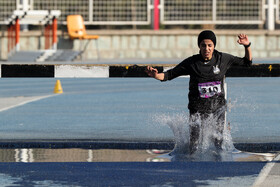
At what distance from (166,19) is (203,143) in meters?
24.0

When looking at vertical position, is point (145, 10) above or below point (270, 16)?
above

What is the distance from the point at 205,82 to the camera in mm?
8805

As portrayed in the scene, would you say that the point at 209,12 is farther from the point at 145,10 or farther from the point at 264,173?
the point at 264,173

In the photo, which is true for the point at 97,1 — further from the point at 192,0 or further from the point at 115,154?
the point at 115,154

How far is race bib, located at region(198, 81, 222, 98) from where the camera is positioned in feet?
28.8

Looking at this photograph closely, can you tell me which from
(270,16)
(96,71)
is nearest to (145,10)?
(270,16)

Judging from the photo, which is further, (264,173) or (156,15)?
(156,15)

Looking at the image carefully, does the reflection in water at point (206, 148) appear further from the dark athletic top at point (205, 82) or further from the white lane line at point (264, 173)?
the white lane line at point (264, 173)

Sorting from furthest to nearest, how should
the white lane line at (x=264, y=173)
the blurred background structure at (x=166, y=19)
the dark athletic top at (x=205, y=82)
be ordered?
the blurred background structure at (x=166, y=19) < the dark athletic top at (x=205, y=82) < the white lane line at (x=264, y=173)

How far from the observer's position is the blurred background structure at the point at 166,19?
31797 mm

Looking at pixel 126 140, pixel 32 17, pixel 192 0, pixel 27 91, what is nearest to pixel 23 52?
pixel 32 17

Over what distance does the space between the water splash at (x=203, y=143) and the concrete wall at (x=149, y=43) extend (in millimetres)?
22060

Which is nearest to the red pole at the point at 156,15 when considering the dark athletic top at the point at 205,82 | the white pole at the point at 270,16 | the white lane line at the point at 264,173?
the white pole at the point at 270,16

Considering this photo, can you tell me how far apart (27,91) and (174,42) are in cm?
1241
